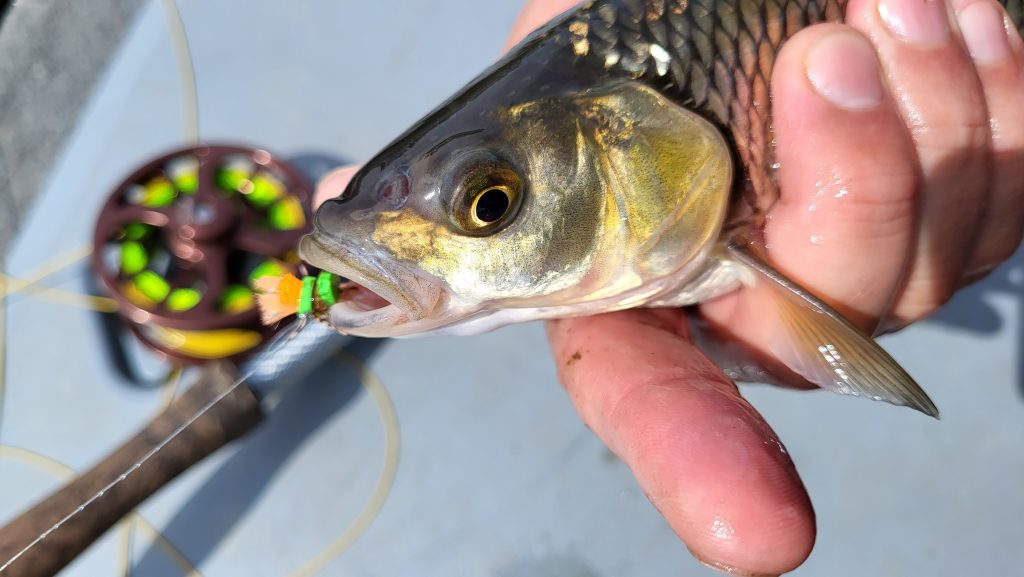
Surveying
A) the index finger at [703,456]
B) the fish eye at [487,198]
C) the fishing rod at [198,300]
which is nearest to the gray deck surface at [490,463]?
the fishing rod at [198,300]

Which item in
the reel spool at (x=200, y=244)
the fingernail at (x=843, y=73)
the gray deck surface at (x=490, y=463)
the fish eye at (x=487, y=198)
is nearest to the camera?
the fish eye at (x=487, y=198)

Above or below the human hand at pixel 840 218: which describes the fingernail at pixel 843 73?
above

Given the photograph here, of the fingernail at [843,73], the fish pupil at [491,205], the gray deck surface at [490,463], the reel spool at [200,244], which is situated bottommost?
the gray deck surface at [490,463]

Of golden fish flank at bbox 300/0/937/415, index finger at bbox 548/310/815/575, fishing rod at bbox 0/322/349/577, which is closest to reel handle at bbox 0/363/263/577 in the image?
fishing rod at bbox 0/322/349/577

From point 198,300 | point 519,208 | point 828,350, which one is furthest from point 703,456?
point 198,300

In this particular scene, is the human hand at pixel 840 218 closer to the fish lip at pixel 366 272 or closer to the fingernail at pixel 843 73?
the fingernail at pixel 843 73

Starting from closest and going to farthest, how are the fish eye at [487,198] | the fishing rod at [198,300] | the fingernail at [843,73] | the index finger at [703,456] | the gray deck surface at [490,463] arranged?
1. the index finger at [703,456]
2. the fish eye at [487,198]
3. the fingernail at [843,73]
4. the fishing rod at [198,300]
5. the gray deck surface at [490,463]

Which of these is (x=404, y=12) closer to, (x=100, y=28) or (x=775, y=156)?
(x=100, y=28)
